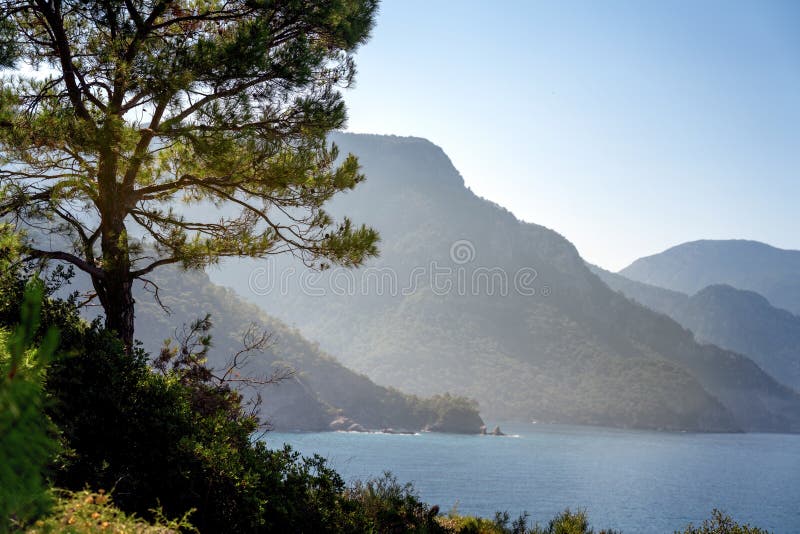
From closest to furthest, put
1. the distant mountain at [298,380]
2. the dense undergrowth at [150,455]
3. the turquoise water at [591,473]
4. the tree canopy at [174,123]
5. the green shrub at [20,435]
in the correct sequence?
the green shrub at [20,435] < the dense undergrowth at [150,455] < the tree canopy at [174,123] < the turquoise water at [591,473] < the distant mountain at [298,380]

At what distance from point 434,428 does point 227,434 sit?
10833 centimetres

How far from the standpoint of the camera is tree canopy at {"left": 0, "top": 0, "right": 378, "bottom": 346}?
6680 millimetres

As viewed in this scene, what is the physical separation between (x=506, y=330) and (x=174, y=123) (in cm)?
15117

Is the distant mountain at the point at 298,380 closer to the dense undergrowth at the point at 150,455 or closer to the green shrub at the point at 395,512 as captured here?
the green shrub at the point at 395,512

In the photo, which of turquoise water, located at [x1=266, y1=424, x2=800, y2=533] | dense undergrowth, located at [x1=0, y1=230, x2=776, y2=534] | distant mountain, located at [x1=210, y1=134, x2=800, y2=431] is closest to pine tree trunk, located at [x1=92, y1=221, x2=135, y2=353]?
dense undergrowth, located at [x1=0, y1=230, x2=776, y2=534]

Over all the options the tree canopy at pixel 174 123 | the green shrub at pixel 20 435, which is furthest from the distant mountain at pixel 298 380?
the green shrub at pixel 20 435

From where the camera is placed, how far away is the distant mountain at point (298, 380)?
81.1 meters

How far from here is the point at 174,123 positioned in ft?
22.8

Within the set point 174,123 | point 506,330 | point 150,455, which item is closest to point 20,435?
point 150,455

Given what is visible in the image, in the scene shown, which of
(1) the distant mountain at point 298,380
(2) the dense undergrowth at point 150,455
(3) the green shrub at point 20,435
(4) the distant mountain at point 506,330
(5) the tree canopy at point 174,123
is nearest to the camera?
(3) the green shrub at point 20,435

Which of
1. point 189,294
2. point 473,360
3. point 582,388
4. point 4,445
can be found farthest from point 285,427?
point 4,445

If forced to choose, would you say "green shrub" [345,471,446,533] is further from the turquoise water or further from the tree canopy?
the turquoise water

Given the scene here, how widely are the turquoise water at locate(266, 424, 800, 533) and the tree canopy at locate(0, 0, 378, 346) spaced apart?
34938 mm

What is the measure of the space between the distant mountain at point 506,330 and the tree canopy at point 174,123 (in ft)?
462
